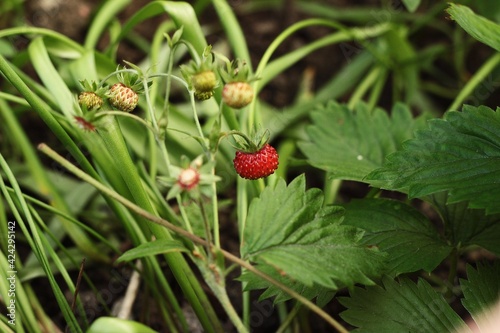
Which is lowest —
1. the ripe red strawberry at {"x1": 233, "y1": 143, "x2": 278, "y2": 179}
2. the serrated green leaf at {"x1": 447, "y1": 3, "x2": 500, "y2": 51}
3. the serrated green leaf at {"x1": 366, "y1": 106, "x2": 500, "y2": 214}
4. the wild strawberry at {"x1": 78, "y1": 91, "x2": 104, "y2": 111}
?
the serrated green leaf at {"x1": 366, "y1": 106, "x2": 500, "y2": 214}

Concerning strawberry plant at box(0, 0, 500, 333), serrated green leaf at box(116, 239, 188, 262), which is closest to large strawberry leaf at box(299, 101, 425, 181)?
strawberry plant at box(0, 0, 500, 333)

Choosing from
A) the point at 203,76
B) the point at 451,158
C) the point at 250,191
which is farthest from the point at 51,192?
the point at 451,158

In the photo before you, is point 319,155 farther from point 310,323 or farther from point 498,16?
point 498,16

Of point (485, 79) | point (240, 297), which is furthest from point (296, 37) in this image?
point (240, 297)

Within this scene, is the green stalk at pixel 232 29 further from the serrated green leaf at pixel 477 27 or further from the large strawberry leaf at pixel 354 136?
the serrated green leaf at pixel 477 27

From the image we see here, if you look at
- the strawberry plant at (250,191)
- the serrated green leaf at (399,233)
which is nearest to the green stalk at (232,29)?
the strawberry plant at (250,191)

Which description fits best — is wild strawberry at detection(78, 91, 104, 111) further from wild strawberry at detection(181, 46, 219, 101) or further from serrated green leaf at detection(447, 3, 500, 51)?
serrated green leaf at detection(447, 3, 500, 51)
